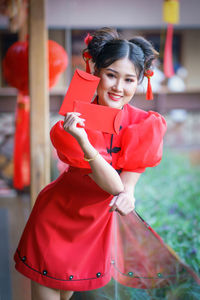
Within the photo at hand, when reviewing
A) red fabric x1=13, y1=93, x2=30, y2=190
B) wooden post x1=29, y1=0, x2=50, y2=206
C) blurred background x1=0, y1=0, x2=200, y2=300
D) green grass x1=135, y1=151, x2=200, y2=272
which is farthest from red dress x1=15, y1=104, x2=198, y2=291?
red fabric x1=13, y1=93, x2=30, y2=190

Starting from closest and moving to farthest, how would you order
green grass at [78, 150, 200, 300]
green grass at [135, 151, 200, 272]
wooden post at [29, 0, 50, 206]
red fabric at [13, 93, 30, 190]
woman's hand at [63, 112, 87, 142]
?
woman's hand at [63, 112, 87, 142] → green grass at [78, 150, 200, 300] → wooden post at [29, 0, 50, 206] → green grass at [135, 151, 200, 272] → red fabric at [13, 93, 30, 190]

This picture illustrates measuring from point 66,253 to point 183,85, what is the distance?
5.24 metres

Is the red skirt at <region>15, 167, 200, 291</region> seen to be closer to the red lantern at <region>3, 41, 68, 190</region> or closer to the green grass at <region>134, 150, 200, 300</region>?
the green grass at <region>134, 150, 200, 300</region>

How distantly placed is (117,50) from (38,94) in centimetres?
92

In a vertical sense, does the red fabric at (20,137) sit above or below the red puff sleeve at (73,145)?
below

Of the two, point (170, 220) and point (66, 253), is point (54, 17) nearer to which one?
point (170, 220)

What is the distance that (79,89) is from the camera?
2.83ft

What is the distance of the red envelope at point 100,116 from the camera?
0.86m

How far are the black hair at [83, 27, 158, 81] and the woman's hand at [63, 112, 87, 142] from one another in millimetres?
198

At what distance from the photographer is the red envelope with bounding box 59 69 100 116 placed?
851 mm

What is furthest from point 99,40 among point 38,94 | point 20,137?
point 20,137

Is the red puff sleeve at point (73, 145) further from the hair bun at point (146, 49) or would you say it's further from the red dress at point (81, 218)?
the hair bun at point (146, 49)

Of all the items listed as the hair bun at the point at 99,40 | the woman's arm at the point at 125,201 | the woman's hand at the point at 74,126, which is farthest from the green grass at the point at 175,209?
the hair bun at the point at 99,40

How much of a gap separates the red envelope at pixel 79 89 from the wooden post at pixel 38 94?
3.10 ft
